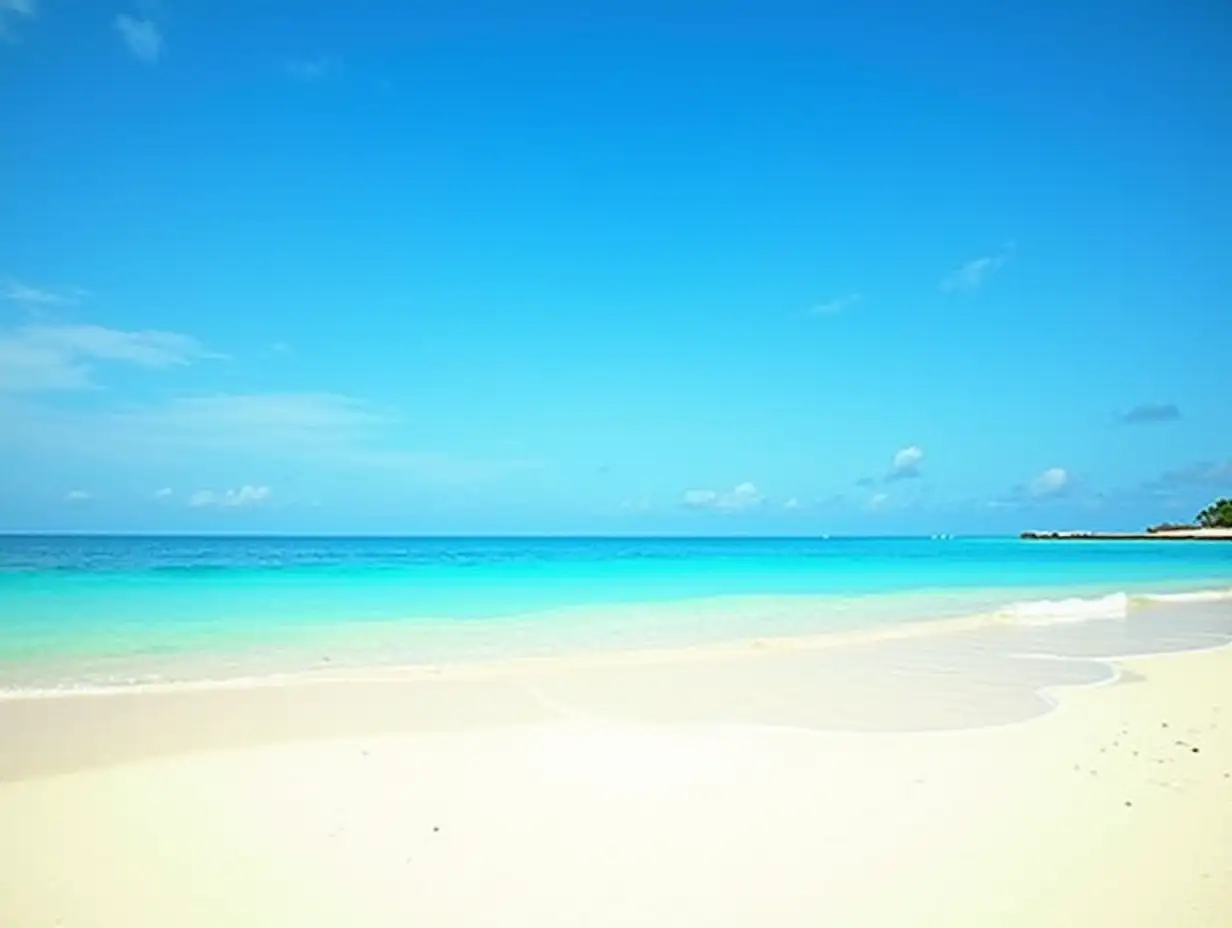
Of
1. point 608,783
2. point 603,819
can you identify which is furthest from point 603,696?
point 603,819

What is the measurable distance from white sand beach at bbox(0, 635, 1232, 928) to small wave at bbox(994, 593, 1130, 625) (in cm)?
1051

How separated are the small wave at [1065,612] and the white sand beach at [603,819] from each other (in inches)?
414

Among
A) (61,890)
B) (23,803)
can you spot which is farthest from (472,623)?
(61,890)

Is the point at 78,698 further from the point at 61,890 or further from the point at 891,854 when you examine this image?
the point at 891,854

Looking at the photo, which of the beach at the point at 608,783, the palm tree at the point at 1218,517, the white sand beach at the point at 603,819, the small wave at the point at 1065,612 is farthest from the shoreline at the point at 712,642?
the palm tree at the point at 1218,517

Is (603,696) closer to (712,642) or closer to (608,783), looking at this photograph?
(608,783)

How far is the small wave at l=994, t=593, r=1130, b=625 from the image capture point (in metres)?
18.0

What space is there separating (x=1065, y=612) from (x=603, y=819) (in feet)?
58.2

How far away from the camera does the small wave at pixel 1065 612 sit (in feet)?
59.2

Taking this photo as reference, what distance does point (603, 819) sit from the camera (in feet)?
16.2

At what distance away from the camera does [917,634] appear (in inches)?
598

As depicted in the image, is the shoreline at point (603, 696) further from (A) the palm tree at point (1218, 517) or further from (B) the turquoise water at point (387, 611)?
(A) the palm tree at point (1218, 517)

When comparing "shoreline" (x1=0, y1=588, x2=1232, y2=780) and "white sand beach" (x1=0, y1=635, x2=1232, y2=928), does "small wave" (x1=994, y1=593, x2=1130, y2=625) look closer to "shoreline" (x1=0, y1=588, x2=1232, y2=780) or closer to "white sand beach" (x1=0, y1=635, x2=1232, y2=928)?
"shoreline" (x1=0, y1=588, x2=1232, y2=780)

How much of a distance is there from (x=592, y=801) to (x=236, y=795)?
226 cm
